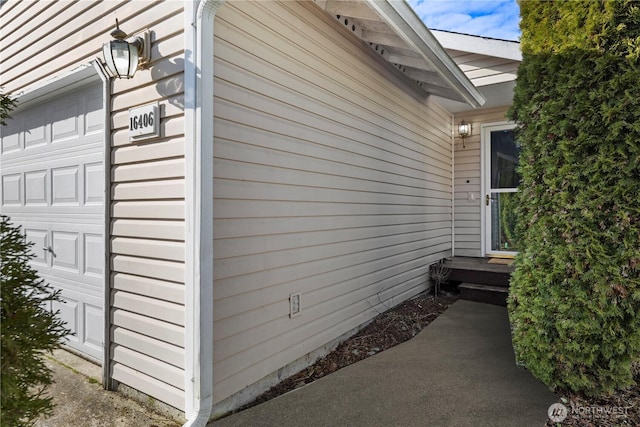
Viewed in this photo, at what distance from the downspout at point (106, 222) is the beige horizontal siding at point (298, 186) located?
3.00 feet

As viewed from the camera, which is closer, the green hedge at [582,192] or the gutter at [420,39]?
the green hedge at [582,192]

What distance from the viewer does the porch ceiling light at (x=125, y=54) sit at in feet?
7.22

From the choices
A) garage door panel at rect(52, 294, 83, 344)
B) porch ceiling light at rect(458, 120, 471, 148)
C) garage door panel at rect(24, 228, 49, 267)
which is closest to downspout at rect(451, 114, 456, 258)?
porch ceiling light at rect(458, 120, 471, 148)

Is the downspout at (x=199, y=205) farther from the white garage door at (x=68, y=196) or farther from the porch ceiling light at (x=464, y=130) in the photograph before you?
the porch ceiling light at (x=464, y=130)

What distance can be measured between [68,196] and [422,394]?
10.2 feet

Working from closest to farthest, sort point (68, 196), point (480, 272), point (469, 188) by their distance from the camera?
1. point (68, 196)
2. point (480, 272)
3. point (469, 188)

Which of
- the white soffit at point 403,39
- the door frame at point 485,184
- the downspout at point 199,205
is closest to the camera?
the downspout at point 199,205

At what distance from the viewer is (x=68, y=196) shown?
299 cm

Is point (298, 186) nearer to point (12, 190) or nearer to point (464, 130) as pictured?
point (12, 190)

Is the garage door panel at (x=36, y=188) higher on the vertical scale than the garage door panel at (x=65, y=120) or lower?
lower

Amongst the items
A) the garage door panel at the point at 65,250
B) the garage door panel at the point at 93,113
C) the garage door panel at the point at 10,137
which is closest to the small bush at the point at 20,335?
the garage door panel at the point at 93,113

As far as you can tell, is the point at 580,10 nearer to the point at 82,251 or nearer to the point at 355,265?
the point at 355,265

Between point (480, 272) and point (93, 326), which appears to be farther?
point (480, 272)

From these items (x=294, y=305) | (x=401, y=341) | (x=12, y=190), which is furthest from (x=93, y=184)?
(x=401, y=341)
